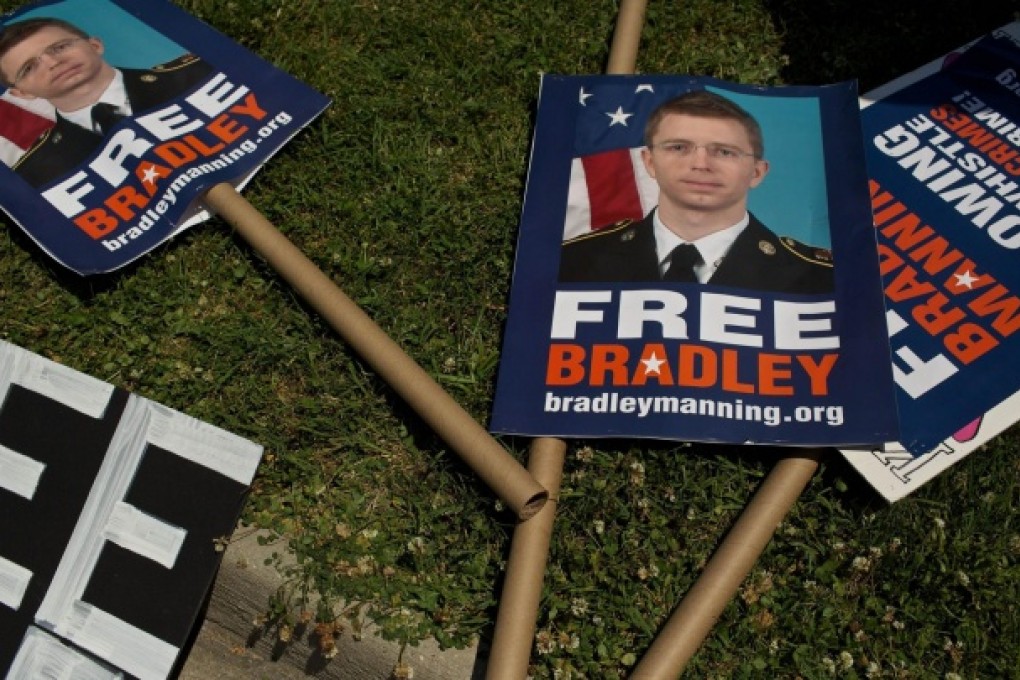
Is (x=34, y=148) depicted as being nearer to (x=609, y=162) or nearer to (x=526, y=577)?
(x=609, y=162)

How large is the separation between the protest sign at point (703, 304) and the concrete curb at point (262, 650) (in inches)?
15.9

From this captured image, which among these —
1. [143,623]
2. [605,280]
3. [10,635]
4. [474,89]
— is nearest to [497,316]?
[605,280]

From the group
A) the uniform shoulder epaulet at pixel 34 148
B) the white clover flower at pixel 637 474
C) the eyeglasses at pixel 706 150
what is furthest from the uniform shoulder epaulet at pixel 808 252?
the uniform shoulder epaulet at pixel 34 148

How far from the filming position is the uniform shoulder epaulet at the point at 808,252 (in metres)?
1.98

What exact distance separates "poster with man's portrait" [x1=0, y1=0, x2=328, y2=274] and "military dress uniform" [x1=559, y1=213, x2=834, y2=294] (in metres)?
0.71

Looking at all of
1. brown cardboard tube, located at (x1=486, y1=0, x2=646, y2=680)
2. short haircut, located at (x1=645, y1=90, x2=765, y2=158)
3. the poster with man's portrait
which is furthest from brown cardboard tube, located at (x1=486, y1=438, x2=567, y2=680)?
the poster with man's portrait

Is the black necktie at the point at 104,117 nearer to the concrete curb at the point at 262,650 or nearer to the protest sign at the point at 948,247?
the concrete curb at the point at 262,650

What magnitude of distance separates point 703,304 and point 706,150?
38 cm

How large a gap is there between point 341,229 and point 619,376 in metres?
0.67

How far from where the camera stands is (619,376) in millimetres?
1873

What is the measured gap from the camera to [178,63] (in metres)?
2.39

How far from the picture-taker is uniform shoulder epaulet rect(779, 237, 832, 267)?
198 cm

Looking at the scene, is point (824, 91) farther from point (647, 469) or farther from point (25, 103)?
point (25, 103)

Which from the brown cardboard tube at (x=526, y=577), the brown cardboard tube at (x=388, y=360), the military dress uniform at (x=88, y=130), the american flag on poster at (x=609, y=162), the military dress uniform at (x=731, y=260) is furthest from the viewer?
the military dress uniform at (x=88, y=130)
